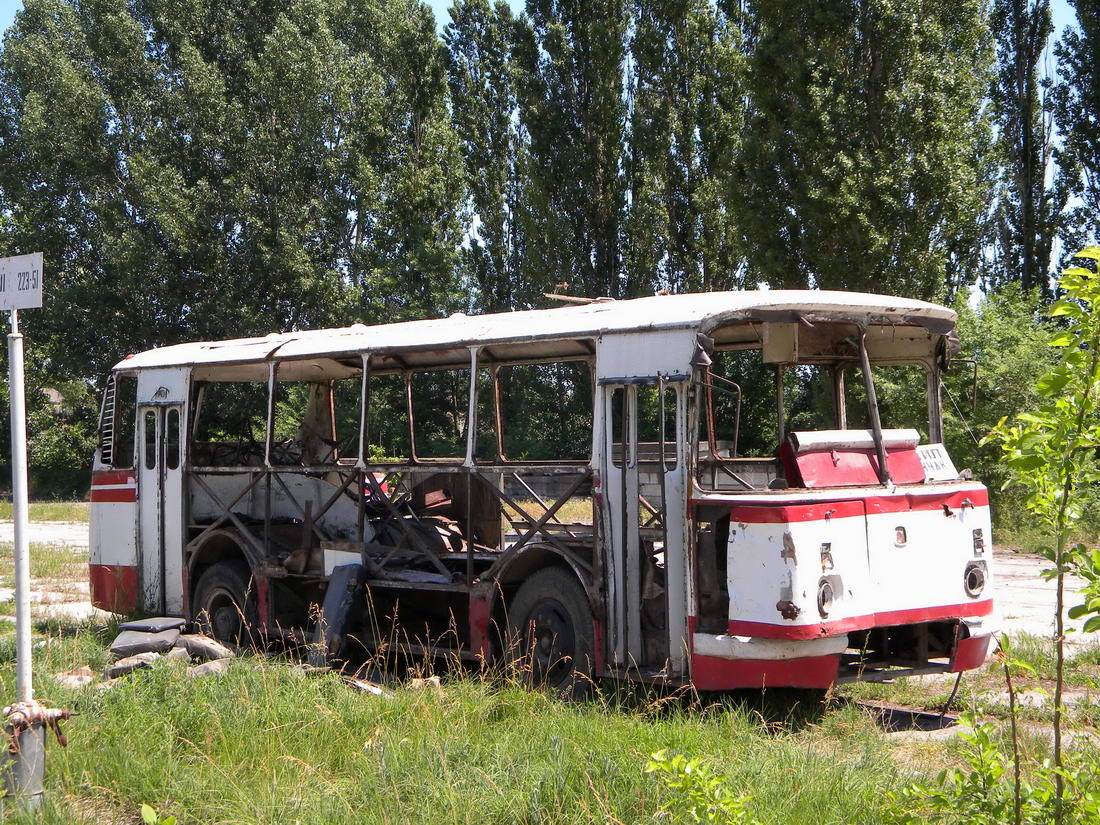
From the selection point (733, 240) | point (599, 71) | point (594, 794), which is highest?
point (599, 71)

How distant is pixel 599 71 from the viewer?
29.4 m

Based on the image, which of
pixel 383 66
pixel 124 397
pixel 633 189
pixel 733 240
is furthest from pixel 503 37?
pixel 124 397

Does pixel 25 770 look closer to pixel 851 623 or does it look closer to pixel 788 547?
pixel 788 547

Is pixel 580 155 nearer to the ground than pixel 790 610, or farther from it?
farther from it

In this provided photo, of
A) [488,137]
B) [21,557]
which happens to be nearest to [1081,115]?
[488,137]

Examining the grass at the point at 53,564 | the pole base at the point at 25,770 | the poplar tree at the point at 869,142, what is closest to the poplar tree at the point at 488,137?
the poplar tree at the point at 869,142

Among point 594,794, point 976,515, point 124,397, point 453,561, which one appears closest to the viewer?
point 594,794

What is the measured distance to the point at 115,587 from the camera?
1193 cm

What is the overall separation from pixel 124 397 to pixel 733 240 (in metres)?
15.9

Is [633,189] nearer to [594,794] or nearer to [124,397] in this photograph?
[124,397]

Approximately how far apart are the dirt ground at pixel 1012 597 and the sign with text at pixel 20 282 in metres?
7.52

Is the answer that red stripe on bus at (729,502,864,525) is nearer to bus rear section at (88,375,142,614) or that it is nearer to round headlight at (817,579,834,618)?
round headlight at (817,579,834,618)

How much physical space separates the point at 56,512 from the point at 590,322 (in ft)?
97.7

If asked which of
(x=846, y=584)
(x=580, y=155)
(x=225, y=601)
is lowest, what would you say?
(x=225, y=601)
